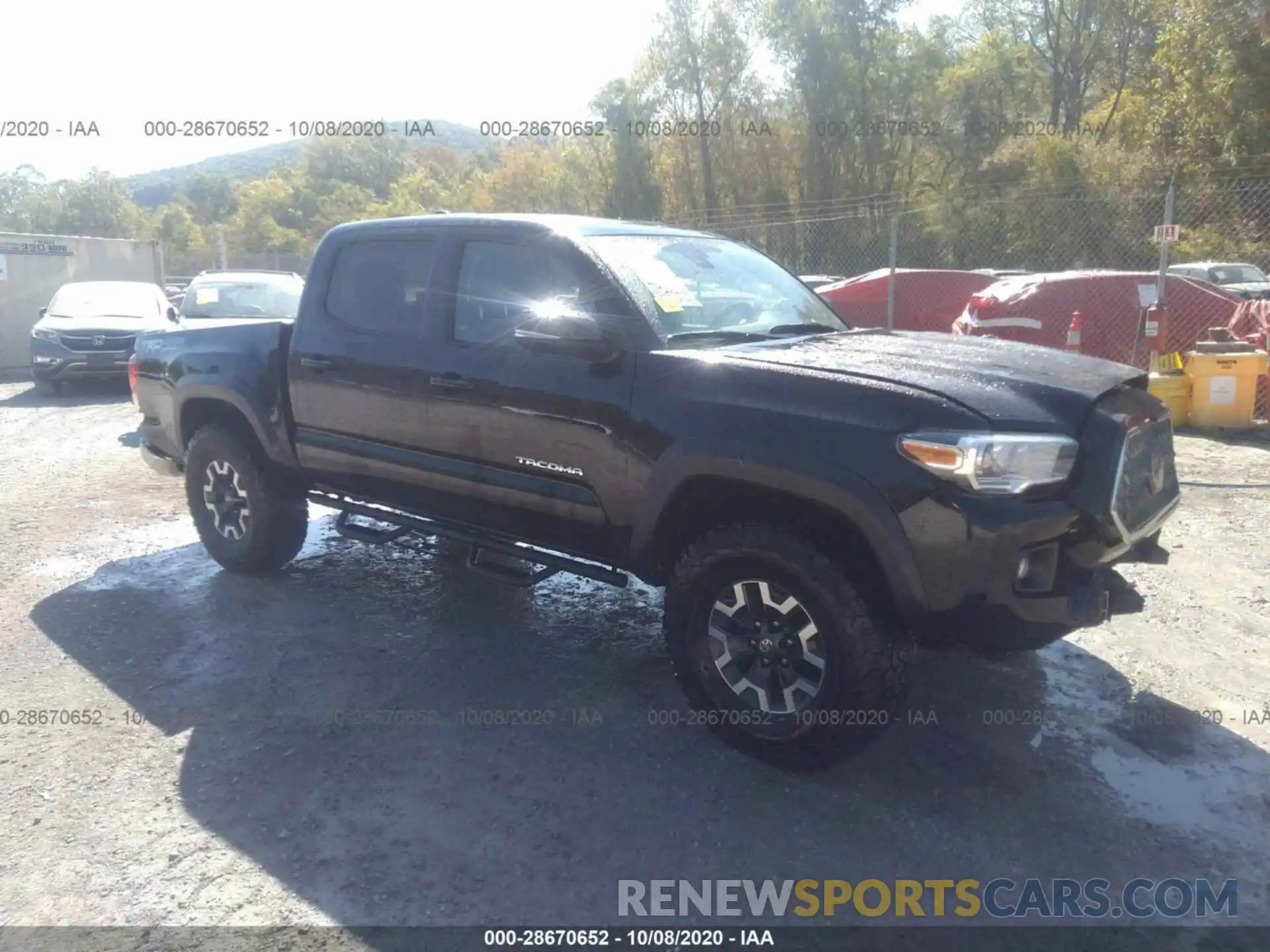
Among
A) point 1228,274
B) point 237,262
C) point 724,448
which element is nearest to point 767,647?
point 724,448

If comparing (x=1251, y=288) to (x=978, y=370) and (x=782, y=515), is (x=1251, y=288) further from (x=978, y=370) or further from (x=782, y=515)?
(x=782, y=515)

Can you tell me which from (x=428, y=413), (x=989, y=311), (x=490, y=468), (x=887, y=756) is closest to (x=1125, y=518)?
(x=887, y=756)

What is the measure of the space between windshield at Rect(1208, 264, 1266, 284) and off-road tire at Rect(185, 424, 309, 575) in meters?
18.3

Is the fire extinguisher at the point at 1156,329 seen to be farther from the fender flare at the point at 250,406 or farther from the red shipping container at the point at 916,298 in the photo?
the fender flare at the point at 250,406

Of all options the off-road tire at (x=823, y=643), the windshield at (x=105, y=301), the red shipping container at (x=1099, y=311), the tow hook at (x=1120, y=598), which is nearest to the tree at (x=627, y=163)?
the windshield at (x=105, y=301)

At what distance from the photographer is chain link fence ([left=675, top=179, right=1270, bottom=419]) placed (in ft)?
35.9

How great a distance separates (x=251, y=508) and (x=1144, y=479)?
173 inches

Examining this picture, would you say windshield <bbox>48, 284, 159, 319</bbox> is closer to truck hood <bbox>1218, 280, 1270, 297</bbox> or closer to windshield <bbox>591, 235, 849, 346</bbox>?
windshield <bbox>591, 235, 849, 346</bbox>

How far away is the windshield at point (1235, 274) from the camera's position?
18.7 metres

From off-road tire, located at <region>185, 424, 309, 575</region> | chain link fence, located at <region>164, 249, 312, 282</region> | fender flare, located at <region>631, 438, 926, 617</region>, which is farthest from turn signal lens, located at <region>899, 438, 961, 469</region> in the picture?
chain link fence, located at <region>164, 249, 312, 282</region>

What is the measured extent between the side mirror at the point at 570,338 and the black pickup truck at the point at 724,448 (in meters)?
0.01

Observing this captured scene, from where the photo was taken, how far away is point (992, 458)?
3105mm

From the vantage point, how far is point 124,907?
2.97m

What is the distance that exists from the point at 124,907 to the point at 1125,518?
3318 mm
